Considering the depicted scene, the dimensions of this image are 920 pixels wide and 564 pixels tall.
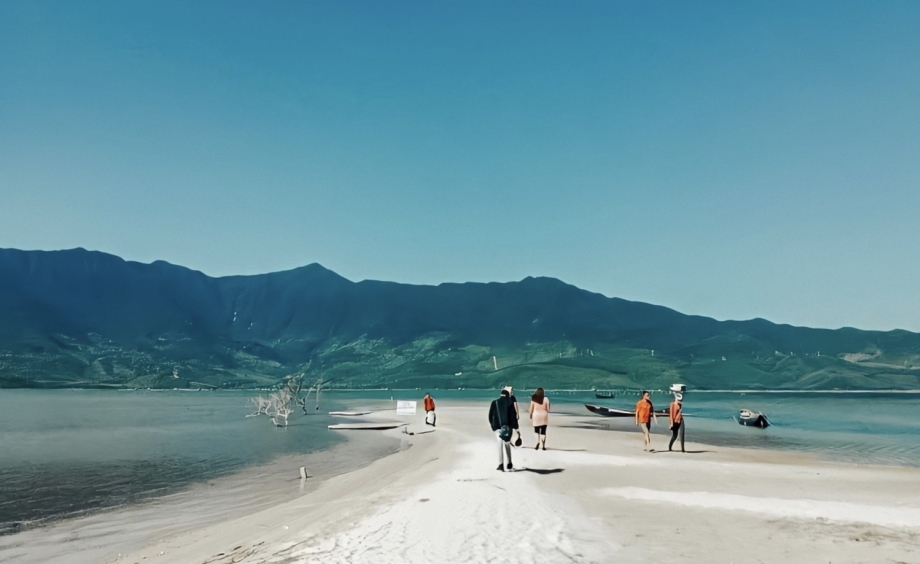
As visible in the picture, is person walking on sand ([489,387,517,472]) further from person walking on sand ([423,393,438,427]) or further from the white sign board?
the white sign board

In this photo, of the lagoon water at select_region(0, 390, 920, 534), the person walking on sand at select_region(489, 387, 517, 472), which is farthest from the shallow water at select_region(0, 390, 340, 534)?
the person walking on sand at select_region(489, 387, 517, 472)

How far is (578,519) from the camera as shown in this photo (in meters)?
12.0

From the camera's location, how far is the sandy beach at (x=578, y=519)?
985cm

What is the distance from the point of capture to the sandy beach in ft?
32.3

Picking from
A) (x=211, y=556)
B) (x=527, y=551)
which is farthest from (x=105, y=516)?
(x=527, y=551)

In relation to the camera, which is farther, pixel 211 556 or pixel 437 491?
pixel 437 491

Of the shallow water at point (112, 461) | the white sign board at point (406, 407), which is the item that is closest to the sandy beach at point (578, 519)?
the shallow water at point (112, 461)

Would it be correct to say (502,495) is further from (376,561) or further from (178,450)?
(178,450)

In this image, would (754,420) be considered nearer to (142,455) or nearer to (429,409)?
(429,409)

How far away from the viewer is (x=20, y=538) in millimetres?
16188

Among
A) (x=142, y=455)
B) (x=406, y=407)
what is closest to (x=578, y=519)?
(x=142, y=455)

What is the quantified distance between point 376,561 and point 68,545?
10.5 m

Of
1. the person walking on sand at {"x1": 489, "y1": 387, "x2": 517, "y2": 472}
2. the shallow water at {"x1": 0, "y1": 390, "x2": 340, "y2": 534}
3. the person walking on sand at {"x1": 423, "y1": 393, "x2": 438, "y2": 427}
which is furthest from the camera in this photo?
the person walking on sand at {"x1": 423, "y1": 393, "x2": 438, "y2": 427}

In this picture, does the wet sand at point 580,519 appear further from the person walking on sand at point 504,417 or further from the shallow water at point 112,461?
the shallow water at point 112,461
